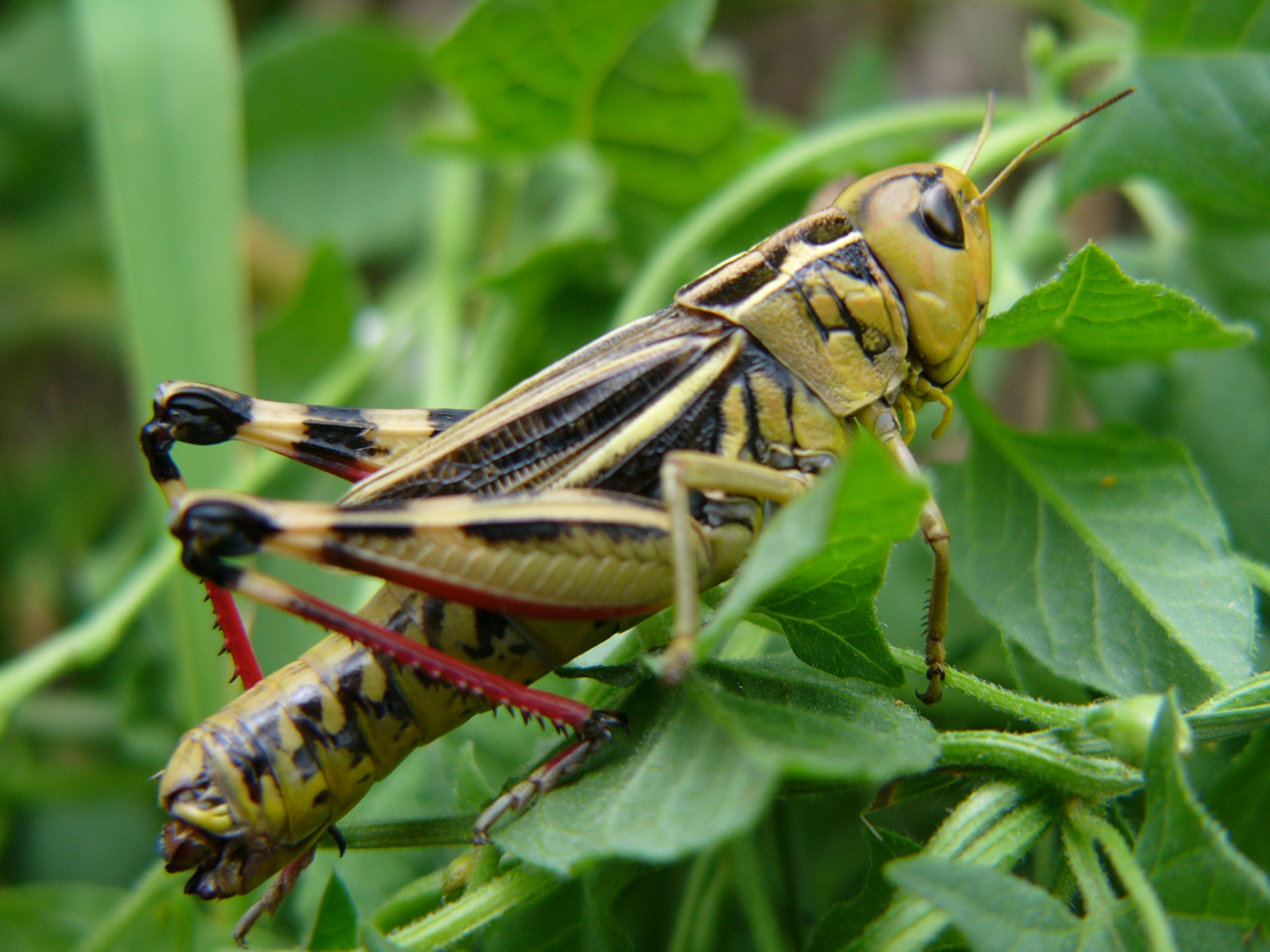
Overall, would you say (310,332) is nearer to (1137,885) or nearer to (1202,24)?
(1202,24)

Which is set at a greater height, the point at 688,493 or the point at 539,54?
the point at 539,54

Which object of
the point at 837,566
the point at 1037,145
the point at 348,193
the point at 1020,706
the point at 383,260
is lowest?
the point at 1020,706

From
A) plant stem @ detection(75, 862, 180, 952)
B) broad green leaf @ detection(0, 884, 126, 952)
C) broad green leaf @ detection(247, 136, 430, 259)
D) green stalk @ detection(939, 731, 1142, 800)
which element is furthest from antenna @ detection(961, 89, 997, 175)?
broad green leaf @ detection(247, 136, 430, 259)

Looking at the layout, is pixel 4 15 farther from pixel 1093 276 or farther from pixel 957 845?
pixel 957 845

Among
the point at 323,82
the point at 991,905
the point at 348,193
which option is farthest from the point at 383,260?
the point at 991,905

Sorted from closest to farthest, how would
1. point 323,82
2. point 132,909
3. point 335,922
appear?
point 335,922 → point 132,909 → point 323,82

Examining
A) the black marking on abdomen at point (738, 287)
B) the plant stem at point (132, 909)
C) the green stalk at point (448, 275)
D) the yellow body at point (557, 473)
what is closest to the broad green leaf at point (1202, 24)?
the yellow body at point (557, 473)

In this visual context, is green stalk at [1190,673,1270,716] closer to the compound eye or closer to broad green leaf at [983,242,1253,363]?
broad green leaf at [983,242,1253,363]

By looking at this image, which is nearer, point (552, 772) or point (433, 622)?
point (552, 772)
